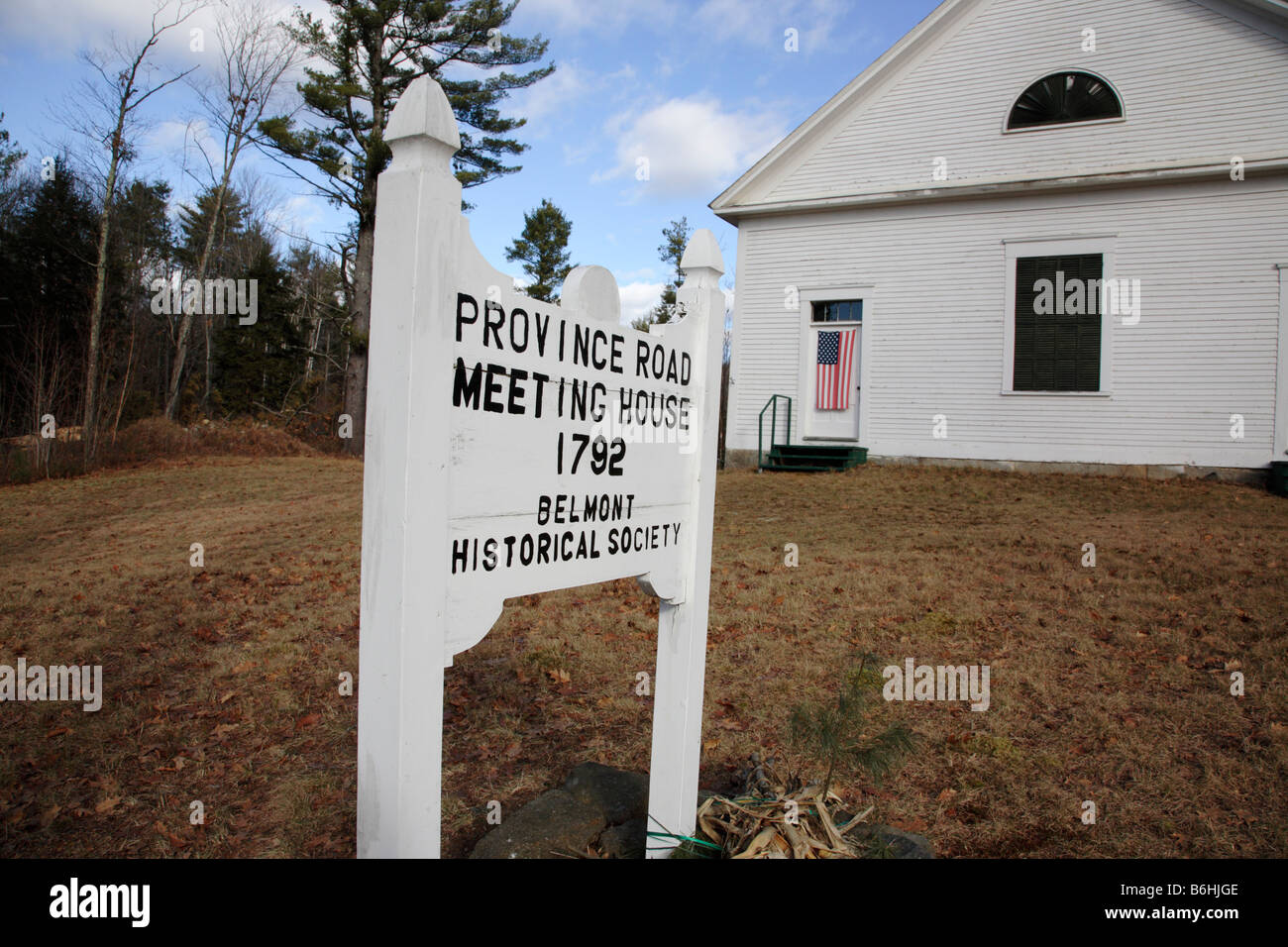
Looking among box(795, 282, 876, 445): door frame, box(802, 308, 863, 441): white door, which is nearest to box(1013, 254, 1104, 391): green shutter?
box(795, 282, 876, 445): door frame

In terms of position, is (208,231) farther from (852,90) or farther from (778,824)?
(778,824)

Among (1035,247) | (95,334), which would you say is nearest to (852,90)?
(1035,247)

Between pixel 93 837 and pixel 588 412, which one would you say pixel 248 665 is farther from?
pixel 588 412

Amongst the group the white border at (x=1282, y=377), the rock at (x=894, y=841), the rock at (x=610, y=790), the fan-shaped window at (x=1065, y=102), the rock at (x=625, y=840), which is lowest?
the rock at (x=625, y=840)

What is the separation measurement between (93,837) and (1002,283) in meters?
14.0

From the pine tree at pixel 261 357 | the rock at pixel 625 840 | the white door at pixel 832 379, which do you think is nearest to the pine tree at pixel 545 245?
the pine tree at pixel 261 357

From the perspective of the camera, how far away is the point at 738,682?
4934 millimetres

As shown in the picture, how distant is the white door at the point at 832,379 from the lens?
14.8 m

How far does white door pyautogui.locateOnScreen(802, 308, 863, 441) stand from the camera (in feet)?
48.5

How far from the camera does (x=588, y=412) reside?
229cm

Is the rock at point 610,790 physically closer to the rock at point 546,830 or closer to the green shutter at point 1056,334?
the rock at point 546,830

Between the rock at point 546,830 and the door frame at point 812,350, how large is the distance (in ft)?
40.7

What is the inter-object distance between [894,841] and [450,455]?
84.3 inches
